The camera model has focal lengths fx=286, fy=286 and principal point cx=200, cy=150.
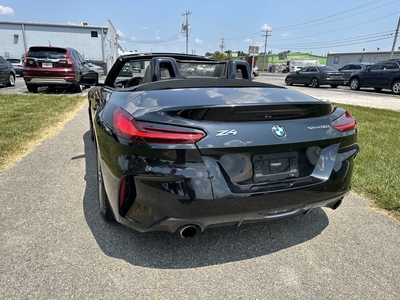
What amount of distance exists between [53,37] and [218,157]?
39.8m

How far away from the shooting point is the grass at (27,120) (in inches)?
176

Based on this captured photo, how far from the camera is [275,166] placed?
193 cm

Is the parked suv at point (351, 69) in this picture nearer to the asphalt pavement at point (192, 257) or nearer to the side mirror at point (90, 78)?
the side mirror at point (90, 78)

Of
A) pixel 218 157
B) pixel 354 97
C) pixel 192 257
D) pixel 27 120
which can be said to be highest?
pixel 218 157

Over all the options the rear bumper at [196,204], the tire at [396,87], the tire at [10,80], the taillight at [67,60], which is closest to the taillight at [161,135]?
the rear bumper at [196,204]

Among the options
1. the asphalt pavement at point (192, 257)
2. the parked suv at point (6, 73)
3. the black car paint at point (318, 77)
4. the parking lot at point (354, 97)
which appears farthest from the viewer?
the black car paint at point (318, 77)

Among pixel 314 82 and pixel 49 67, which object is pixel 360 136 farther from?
pixel 314 82

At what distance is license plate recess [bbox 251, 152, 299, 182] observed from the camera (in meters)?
1.88

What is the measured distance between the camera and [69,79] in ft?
35.5

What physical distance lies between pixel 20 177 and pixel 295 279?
325 centimetres

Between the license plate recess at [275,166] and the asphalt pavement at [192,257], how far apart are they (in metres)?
0.68

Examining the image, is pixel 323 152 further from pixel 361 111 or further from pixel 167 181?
pixel 361 111

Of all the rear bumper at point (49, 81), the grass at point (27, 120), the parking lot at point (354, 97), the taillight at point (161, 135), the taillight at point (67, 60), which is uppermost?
the taillight at point (67, 60)

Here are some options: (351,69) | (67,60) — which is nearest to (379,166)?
(67,60)
